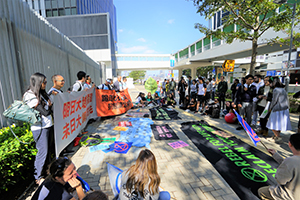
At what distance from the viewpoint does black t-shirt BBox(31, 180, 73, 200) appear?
1.42 meters

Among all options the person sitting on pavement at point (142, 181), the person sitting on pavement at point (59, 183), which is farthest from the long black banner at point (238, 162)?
the person sitting on pavement at point (59, 183)

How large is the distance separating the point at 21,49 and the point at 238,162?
5.50 meters

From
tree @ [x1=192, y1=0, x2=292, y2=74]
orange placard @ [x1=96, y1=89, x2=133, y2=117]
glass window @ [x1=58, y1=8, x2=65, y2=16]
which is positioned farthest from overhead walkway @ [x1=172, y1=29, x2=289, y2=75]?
glass window @ [x1=58, y1=8, x2=65, y2=16]

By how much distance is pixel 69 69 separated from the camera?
6793mm

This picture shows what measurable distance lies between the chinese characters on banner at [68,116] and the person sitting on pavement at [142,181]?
6.09 ft

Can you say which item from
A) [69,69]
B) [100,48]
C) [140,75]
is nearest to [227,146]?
[69,69]

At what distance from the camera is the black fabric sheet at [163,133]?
4719 mm

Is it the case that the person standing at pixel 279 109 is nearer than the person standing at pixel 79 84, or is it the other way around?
the person standing at pixel 279 109

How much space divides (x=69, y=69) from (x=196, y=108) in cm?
674

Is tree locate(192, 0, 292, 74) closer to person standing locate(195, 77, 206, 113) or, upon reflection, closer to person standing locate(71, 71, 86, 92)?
person standing locate(195, 77, 206, 113)

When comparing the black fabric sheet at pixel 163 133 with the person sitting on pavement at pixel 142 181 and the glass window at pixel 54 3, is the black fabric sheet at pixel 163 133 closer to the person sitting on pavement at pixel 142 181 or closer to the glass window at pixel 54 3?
the person sitting on pavement at pixel 142 181

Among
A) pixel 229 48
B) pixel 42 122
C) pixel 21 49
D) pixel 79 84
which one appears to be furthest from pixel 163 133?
pixel 229 48

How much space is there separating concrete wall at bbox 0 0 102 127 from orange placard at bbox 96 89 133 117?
6.04 feet

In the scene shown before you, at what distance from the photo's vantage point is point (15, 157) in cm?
227
